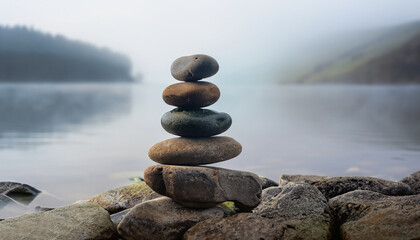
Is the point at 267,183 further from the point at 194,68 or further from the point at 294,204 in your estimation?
the point at 194,68

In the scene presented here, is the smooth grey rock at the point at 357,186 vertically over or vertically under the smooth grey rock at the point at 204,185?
under

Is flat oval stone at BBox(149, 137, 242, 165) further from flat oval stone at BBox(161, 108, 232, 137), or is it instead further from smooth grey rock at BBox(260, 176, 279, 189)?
smooth grey rock at BBox(260, 176, 279, 189)

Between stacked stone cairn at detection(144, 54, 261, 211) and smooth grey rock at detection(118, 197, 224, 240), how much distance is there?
0.47 ft

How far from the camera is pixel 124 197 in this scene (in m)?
7.41

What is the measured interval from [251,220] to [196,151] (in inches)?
45.4

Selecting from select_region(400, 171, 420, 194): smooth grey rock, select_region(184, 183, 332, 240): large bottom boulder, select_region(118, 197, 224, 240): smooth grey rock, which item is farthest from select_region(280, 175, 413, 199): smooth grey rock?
select_region(118, 197, 224, 240): smooth grey rock

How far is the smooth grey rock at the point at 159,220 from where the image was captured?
5.70 metres

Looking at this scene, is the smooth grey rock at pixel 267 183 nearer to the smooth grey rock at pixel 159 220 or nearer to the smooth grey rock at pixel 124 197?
the smooth grey rock at pixel 124 197

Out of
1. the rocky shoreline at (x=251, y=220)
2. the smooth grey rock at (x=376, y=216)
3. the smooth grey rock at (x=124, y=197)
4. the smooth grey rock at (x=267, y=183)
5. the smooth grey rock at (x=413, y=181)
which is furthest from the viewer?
the smooth grey rock at (x=267, y=183)

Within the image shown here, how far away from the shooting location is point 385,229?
5254 mm

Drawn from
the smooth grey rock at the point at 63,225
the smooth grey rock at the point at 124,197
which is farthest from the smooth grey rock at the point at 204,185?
the smooth grey rock at the point at 124,197

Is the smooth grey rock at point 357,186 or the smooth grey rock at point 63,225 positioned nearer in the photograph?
the smooth grey rock at point 63,225

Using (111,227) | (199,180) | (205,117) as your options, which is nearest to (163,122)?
(205,117)

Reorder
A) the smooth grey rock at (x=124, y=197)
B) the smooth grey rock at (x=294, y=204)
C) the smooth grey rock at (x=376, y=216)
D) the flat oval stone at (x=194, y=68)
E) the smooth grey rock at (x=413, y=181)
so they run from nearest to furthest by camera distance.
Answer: the smooth grey rock at (x=376, y=216), the smooth grey rock at (x=294, y=204), the flat oval stone at (x=194, y=68), the smooth grey rock at (x=124, y=197), the smooth grey rock at (x=413, y=181)
